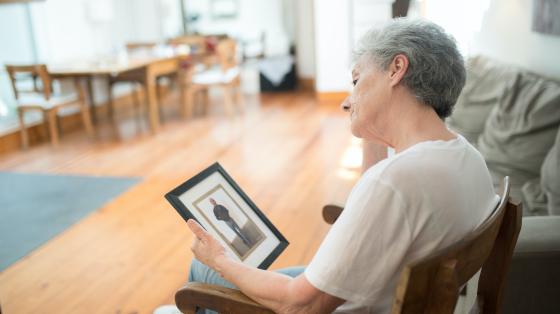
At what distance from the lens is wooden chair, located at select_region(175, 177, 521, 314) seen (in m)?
0.80

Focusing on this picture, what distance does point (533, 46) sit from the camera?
2887mm

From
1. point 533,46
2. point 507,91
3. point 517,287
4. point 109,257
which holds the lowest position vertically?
point 109,257

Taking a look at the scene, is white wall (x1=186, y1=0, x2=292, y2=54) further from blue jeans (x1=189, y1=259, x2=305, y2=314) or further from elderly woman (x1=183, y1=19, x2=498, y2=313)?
elderly woman (x1=183, y1=19, x2=498, y2=313)

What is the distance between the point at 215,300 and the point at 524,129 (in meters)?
1.77

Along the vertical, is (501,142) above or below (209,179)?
below

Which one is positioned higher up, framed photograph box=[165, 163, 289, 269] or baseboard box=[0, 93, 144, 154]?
framed photograph box=[165, 163, 289, 269]

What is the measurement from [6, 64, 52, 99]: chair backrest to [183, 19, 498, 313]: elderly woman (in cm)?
399

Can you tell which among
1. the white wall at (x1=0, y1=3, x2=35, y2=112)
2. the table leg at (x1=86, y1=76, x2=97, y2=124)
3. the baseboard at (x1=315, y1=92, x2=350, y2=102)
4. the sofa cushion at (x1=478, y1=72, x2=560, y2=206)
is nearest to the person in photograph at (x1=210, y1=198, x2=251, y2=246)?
the sofa cushion at (x1=478, y1=72, x2=560, y2=206)

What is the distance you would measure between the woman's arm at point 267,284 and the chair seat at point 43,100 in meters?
4.05

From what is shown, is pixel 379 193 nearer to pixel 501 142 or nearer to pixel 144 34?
pixel 501 142

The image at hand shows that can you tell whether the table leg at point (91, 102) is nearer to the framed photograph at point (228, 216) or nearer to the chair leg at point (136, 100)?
the chair leg at point (136, 100)

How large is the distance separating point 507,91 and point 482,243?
6.37 ft

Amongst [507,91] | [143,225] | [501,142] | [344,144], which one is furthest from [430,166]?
[344,144]

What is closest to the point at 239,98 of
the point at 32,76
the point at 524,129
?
the point at 32,76
